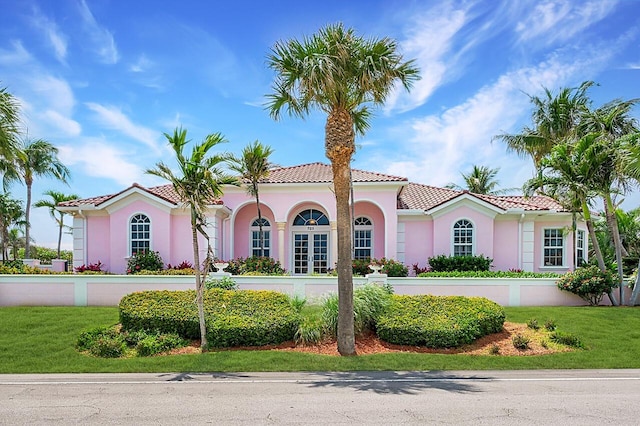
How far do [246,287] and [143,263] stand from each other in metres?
6.95

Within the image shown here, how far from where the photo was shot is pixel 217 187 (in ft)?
39.3

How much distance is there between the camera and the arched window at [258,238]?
79.4ft

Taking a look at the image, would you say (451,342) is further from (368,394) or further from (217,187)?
(217,187)

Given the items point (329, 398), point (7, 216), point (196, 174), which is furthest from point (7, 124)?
point (7, 216)

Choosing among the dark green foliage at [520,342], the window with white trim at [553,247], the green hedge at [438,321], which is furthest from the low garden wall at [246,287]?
the window with white trim at [553,247]

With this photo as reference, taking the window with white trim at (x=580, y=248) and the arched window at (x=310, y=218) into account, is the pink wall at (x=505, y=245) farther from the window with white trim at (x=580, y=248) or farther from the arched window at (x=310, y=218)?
the arched window at (x=310, y=218)

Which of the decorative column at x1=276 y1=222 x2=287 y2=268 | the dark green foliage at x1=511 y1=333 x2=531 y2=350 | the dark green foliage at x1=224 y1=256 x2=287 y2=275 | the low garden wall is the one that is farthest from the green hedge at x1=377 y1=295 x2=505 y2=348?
the decorative column at x1=276 y1=222 x2=287 y2=268

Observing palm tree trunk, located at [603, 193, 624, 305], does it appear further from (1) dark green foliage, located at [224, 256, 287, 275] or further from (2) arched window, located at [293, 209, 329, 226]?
(1) dark green foliage, located at [224, 256, 287, 275]

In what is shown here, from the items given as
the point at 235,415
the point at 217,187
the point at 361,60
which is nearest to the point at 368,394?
the point at 235,415

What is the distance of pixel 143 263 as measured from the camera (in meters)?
21.7

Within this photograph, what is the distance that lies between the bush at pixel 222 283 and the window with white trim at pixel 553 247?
47.8 feet

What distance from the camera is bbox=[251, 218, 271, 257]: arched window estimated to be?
79.4 ft

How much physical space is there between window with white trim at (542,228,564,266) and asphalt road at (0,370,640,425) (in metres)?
13.1

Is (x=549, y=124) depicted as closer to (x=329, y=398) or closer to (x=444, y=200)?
(x=444, y=200)
